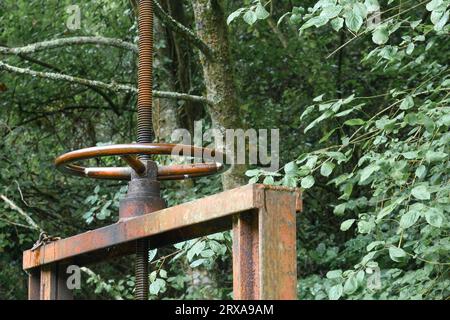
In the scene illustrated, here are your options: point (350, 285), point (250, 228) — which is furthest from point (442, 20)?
point (250, 228)

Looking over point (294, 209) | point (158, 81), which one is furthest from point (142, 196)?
point (158, 81)

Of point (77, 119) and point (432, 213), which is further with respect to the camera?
point (77, 119)

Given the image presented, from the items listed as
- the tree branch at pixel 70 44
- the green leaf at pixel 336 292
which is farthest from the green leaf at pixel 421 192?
the tree branch at pixel 70 44

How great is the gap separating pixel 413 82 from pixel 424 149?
8.27ft

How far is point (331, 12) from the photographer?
2873 millimetres

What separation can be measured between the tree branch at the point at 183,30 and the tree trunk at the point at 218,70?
0.06 meters

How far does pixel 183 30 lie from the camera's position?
426 cm

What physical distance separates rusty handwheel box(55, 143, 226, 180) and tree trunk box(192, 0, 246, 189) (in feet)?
8.30

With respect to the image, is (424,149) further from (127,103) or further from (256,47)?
(127,103)

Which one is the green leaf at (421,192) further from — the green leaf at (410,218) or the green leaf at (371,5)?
the green leaf at (371,5)

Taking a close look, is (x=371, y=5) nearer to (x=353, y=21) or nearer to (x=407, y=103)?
(x=353, y=21)

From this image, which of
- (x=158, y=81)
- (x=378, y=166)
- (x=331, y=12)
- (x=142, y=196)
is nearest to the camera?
(x=142, y=196)

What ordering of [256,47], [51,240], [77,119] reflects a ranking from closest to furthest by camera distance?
[51,240], [256,47], [77,119]

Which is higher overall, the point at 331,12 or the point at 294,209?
the point at 331,12
